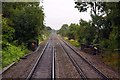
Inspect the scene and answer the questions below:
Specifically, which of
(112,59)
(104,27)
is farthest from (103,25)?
(112,59)

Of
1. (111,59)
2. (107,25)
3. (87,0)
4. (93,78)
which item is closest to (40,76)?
(93,78)

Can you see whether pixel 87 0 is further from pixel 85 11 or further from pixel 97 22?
pixel 97 22

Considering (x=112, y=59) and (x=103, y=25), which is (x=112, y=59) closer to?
(x=112, y=59)

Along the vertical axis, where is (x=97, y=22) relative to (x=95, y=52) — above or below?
above

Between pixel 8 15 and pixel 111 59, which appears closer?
pixel 111 59

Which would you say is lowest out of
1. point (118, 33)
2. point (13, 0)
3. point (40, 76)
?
point (40, 76)

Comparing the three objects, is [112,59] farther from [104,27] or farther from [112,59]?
[104,27]

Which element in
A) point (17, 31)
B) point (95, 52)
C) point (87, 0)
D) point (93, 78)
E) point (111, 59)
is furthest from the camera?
point (87, 0)

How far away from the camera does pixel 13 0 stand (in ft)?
113

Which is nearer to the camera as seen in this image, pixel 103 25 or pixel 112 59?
pixel 112 59

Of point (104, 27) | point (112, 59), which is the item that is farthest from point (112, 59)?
point (104, 27)

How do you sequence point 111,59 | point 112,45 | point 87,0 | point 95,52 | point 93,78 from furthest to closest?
point 87,0
point 95,52
point 112,45
point 111,59
point 93,78

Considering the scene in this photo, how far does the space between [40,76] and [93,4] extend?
1245 inches

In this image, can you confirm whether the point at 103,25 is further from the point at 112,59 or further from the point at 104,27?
the point at 112,59
